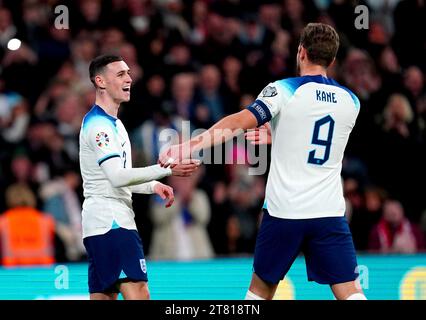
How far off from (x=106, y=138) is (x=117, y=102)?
1.30ft

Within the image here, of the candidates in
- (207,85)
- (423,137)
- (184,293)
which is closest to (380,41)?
(423,137)

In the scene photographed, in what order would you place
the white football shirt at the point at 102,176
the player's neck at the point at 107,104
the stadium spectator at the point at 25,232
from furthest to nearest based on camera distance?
the stadium spectator at the point at 25,232 → the player's neck at the point at 107,104 → the white football shirt at the point at 102,176

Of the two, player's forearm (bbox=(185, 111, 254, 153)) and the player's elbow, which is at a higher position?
player's forearm (bbox=(185, 111, 254, 153))

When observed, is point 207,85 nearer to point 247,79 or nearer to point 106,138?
point 247,79

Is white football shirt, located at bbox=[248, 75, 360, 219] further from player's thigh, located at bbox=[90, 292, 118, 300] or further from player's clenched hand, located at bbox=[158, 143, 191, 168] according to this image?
player's thigh, located at bbox=[90, 292, 118, 300]

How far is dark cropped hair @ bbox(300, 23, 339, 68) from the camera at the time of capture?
20.1 feet

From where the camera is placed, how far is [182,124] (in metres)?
11.1

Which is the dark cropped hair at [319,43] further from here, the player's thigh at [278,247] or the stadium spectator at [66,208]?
the stadium spectator at [66,208]

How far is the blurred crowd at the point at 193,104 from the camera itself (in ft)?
34.1

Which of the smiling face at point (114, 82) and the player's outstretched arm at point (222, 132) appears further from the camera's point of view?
the smiling face at point (114, 82)

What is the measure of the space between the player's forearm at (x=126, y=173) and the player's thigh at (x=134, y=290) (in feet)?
2.07

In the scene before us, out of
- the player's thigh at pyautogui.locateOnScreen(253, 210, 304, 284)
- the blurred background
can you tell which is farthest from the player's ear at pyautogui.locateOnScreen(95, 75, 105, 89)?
the blurred background

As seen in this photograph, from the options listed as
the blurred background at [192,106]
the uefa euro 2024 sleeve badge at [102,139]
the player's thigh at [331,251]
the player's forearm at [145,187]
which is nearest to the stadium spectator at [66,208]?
the blurred background at [192,106]
